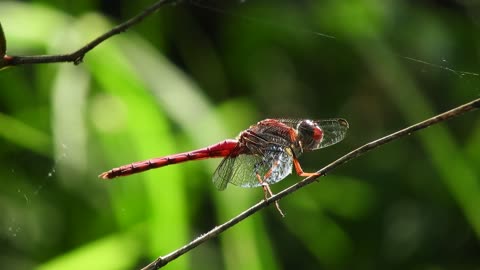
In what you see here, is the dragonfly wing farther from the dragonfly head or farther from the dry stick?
the dry stick

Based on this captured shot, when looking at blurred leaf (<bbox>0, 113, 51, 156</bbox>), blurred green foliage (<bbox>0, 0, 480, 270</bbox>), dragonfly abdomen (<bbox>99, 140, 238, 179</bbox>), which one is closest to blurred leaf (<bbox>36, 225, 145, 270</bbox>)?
blurred green foliage (<bbox>0, 0, 480, 270</bbox>)

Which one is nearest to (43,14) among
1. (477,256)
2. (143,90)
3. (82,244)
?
(143,90)

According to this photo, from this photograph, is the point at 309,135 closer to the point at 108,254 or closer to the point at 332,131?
the point at 332,131

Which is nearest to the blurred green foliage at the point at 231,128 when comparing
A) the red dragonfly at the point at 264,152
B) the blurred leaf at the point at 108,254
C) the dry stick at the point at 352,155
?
the blurred leaf at the point at 108,254

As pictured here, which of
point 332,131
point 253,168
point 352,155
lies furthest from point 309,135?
point 352,155

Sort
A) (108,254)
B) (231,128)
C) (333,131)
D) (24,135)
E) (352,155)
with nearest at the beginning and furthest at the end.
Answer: (352,155)
(333,131)
(108,254)
(24,135)
(231,128)

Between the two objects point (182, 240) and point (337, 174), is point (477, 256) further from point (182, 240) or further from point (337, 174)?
point (182, 240)

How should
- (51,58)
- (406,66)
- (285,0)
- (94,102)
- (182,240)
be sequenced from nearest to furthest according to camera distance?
(51,58)
(182,240)
(94,102)
(406,66)
(285,0)
